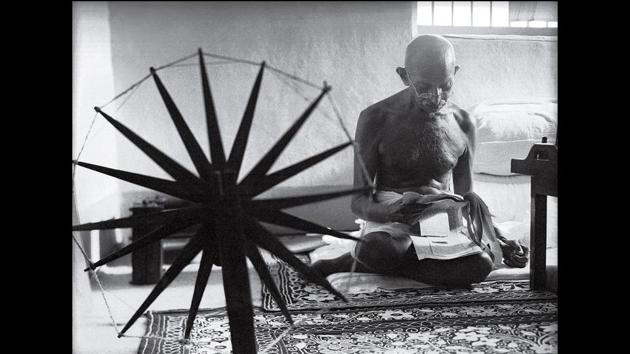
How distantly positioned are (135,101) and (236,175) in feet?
2.36

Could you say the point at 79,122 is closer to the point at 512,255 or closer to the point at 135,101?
the point at 135,101

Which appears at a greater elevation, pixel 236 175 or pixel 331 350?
pixel 236 175

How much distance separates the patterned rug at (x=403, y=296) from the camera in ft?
9.33

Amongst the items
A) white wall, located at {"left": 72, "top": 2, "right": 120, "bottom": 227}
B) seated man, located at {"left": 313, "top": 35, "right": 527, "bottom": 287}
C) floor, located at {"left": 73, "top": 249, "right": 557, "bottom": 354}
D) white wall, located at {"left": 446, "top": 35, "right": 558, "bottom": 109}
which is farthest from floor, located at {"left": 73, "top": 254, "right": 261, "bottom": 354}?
white wall, located at {"left": 446, "top": 35, "right": 558, "bottom": 109}

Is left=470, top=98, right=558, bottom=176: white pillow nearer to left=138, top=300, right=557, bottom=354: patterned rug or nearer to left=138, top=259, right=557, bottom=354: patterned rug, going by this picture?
left=138, top=259, right=557, bottom=354: patterned rug

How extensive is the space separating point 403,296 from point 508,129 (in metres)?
0.84

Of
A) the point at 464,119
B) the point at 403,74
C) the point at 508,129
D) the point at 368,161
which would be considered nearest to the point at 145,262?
the point at 368,161

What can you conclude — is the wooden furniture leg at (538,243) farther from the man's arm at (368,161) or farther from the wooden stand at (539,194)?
the man's arm at (368,161)

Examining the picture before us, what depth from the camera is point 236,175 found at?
6.46ft

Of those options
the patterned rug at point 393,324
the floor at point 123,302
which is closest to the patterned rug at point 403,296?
the patterned rug at point 393,324

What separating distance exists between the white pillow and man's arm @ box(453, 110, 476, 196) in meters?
0.03

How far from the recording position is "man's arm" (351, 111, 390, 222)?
288 cm

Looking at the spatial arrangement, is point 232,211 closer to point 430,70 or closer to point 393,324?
point 393,324
